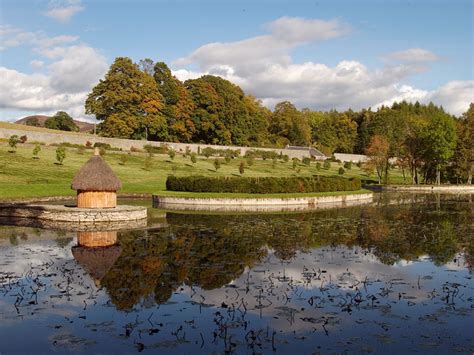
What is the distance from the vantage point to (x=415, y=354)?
849cm

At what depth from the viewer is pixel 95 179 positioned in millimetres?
25594

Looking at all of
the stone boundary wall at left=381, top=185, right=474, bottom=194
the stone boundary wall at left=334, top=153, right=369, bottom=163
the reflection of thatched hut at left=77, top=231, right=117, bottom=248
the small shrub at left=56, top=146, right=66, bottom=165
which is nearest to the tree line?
the stone boundary wall at left=381, top=185, right=474, bottom=194

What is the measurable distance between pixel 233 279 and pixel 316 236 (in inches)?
337

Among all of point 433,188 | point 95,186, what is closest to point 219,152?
point 433,188

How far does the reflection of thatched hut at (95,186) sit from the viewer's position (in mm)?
25516

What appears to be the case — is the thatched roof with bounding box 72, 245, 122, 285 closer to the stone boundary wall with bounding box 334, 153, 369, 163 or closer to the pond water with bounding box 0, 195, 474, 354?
the pond water with bounding box 0, 195, 474, 354

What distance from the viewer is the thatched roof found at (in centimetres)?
1413

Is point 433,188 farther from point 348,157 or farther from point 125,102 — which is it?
point 125,102

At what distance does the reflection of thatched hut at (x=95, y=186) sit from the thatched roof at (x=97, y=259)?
7959mm

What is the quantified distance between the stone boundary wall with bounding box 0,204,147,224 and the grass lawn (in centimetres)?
735

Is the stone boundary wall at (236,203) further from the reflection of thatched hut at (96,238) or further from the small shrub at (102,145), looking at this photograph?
the small shrub at (102,145)

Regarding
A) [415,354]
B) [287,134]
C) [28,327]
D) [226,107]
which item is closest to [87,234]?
[28,327]

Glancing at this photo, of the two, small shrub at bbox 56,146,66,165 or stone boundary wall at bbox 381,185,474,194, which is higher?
small shrub at bbox 56,146,66,165

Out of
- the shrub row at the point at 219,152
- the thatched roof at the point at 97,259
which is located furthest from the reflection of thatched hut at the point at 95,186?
the shrub row at the point at 219,152
